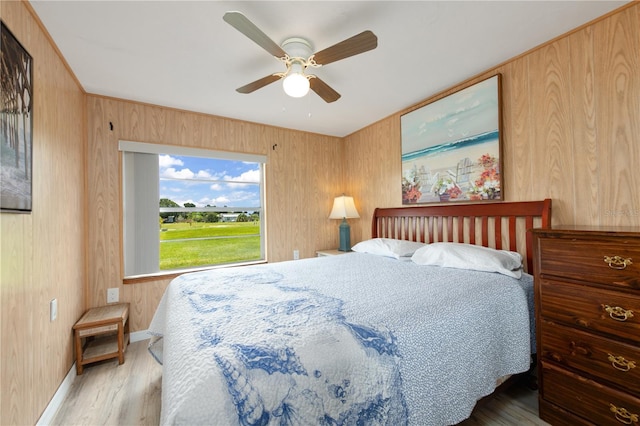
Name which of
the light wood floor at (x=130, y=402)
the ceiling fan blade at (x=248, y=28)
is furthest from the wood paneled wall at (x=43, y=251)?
the ceiling fan blade at (x=248, y=28)

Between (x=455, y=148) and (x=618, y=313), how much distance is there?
1.65 m

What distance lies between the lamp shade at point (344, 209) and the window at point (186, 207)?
3.42ft

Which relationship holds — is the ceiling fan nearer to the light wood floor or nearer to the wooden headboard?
the wooden headboard

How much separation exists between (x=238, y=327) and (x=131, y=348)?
7.60 feet

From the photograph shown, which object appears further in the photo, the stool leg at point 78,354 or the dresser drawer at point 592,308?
the stool leg at point 78,354

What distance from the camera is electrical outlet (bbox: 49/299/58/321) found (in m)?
→ 1.69

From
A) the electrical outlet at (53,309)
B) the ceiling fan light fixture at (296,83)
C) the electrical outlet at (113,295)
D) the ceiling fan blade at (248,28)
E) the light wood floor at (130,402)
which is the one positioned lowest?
the light wood floor at (130,402)

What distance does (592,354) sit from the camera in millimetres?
1290

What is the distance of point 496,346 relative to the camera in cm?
136

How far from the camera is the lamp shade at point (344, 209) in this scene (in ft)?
11.8

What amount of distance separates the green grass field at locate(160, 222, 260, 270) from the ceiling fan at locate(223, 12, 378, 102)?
209 centimetres

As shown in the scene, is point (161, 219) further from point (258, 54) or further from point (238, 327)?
point (238, 327)

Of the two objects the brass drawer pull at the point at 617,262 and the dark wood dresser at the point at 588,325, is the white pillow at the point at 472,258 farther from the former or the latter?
the brass drawer pull at the point at 617,262

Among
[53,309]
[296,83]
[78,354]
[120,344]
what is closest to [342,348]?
[296,83]
